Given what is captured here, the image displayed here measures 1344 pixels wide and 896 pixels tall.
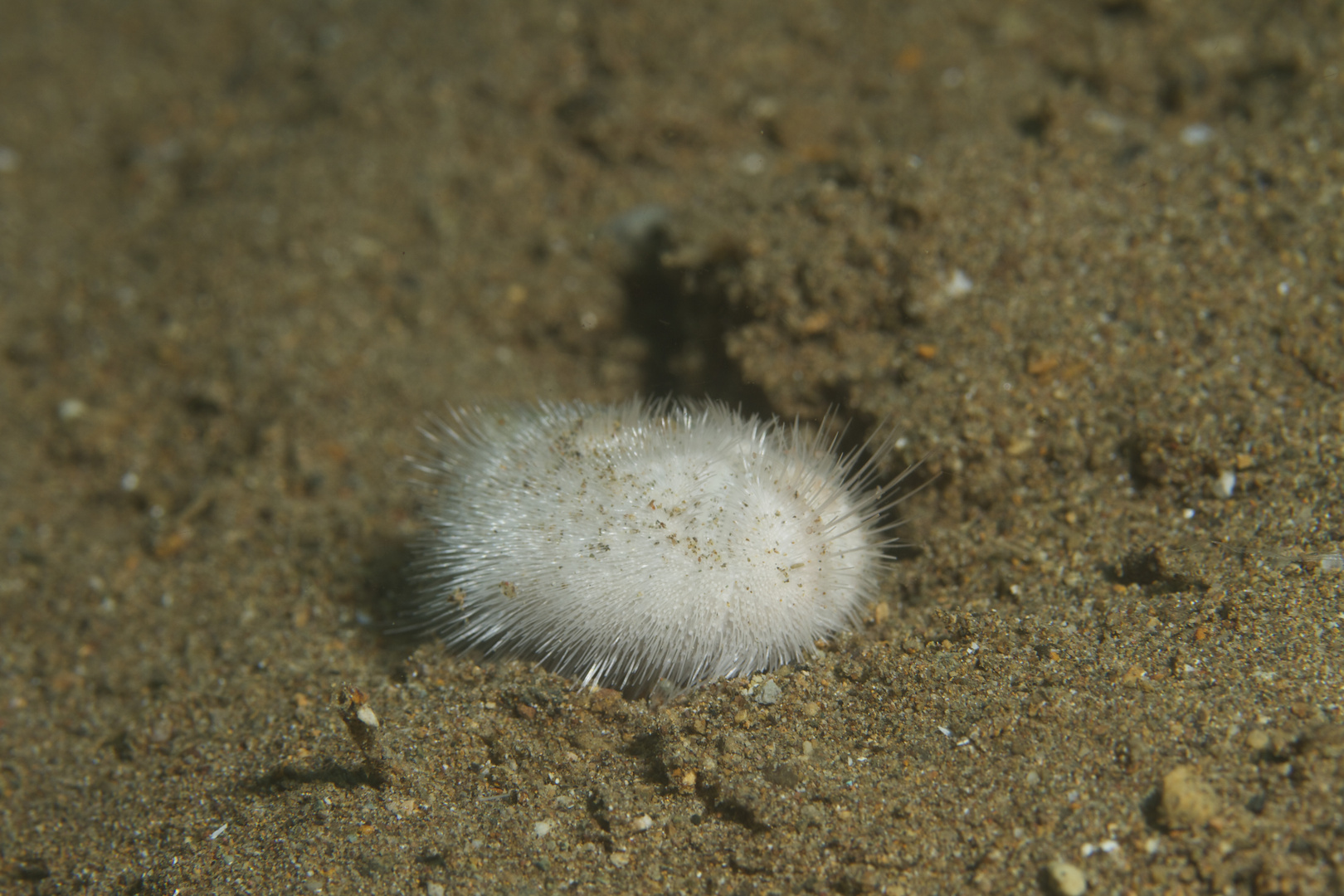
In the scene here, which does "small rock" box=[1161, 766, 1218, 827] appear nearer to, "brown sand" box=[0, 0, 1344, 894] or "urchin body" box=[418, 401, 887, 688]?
"brown sand" box=[0, 0, 1344, 894]

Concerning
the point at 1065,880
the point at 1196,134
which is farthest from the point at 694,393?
the point at 1196,134

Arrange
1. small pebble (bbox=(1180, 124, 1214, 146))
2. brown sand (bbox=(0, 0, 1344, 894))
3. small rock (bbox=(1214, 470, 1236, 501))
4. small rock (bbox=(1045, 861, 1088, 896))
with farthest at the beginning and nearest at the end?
small pebble (bbox=(1180, 124, 1214, 146)) → small rock (bbox=(1214, 470, 1236, 501)) → brown sand (bbox=(0, 0, 1344, 894)) → small rock (bbox=(1045, 861, 1088, 896))

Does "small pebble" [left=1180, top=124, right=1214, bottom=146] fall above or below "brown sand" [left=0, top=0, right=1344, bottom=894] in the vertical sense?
above

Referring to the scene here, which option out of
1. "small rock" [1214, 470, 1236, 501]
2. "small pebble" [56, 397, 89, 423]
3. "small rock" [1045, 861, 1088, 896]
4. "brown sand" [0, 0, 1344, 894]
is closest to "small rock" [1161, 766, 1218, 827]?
"brown sand" [0, 0, 1344, 894]

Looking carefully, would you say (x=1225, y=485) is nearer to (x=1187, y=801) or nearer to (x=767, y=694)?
(x=1187, y=801)

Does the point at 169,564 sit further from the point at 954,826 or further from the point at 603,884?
the point at 954,826

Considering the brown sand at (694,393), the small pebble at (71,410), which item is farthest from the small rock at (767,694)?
the small pebble at (71,410)
